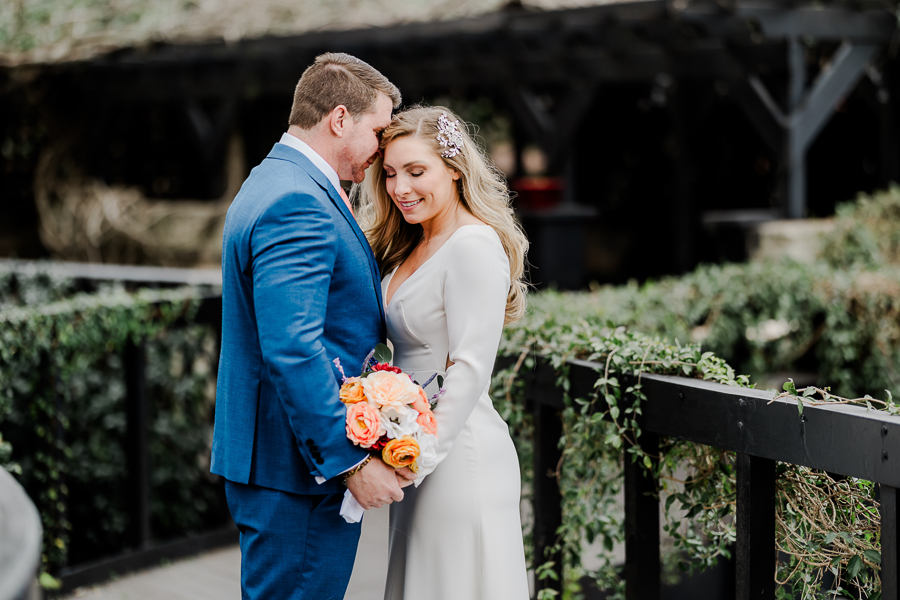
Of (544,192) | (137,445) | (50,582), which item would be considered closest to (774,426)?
(50,582)

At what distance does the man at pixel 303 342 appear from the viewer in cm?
196

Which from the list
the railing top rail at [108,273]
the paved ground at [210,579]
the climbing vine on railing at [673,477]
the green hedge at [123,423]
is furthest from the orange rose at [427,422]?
the railing top rail at [108,273]

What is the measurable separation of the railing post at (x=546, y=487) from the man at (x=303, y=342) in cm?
84

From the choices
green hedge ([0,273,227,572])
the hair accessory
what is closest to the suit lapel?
the hair accessory

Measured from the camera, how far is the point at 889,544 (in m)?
1.82

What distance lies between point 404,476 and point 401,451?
105 mm

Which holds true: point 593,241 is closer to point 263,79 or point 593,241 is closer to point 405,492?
point 263,79

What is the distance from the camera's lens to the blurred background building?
8070mm

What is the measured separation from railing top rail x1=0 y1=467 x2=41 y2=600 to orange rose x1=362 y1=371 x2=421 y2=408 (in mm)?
747

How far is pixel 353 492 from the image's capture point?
206cm

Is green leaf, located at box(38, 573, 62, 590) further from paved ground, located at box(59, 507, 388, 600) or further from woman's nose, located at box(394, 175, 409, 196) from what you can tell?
woman's nose, located at box(394, 175, 409, 196)

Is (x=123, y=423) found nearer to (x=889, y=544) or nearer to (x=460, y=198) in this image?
(x=460, y=198)

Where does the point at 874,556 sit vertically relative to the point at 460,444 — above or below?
below

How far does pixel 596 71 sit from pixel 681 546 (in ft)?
23.8
